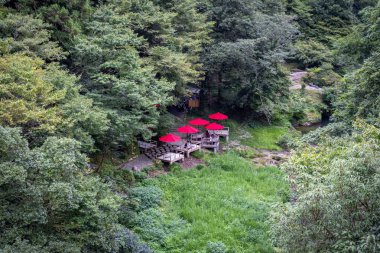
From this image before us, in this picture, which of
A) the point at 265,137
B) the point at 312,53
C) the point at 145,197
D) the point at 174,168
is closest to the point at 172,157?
the point at 174,168

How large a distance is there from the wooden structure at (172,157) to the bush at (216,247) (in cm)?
678

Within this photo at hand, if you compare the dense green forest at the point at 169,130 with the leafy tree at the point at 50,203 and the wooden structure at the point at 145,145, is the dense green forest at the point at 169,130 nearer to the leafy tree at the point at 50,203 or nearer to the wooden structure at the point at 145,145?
the leafy tree at the point at 50,203

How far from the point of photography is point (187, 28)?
2328 centimetres

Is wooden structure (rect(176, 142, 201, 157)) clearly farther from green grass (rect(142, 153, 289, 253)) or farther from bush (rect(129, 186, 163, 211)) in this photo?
bush (rect(129, 186, 163, 211))

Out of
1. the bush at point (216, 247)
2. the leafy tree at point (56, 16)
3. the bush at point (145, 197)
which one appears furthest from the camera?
the leafy tree at point (56, 16)

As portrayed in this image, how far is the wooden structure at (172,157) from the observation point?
19.3 metres

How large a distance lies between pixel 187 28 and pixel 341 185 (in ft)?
55.3

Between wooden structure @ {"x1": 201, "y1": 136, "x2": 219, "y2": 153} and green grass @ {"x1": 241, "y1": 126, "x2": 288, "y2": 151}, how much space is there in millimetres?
2283

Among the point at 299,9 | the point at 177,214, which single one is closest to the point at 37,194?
the point at 177,214

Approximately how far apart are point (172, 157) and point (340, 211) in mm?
12014

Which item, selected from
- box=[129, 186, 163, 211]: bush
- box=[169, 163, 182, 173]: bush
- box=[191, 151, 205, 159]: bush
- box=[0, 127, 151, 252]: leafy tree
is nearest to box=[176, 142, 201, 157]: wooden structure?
box=[191, 151, 205, 159]: bush

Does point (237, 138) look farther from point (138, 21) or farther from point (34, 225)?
point (34, 225)

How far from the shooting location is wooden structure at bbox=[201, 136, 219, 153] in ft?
72.9

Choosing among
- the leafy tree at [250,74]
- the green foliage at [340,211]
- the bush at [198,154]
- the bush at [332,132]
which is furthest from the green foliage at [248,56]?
the green foliage at [340,211]
